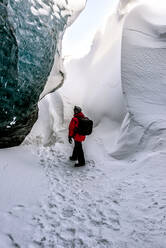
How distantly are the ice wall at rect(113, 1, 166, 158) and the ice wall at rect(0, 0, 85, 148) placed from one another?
2469 millimetres

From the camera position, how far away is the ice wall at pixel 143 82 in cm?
441

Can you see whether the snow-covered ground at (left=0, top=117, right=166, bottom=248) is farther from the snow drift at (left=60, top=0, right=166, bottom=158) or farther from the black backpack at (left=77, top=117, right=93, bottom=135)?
the black backpack at (left=77, top=117, right=93, bottom=135)

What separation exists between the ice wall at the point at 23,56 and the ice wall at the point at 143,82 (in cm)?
247

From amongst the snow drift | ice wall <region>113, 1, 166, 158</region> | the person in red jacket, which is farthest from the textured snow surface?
the snow drift

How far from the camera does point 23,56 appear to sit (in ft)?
13.5

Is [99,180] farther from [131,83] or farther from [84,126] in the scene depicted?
[131,83]

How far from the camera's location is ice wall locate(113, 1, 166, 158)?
4.41m

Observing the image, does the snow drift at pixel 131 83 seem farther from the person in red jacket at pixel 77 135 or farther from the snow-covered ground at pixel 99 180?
the person in red jacket at pixel 77 135

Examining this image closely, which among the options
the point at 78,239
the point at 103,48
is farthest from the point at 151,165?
the point at 103,48

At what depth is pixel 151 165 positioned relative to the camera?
342 cm

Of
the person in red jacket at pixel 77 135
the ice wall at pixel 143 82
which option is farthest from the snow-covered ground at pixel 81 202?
the ice wall at pixel 143 82

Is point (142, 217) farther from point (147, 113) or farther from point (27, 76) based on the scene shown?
point (27, 76)

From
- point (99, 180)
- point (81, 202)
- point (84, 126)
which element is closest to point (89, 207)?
point (81, 202)

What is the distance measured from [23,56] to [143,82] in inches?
138
